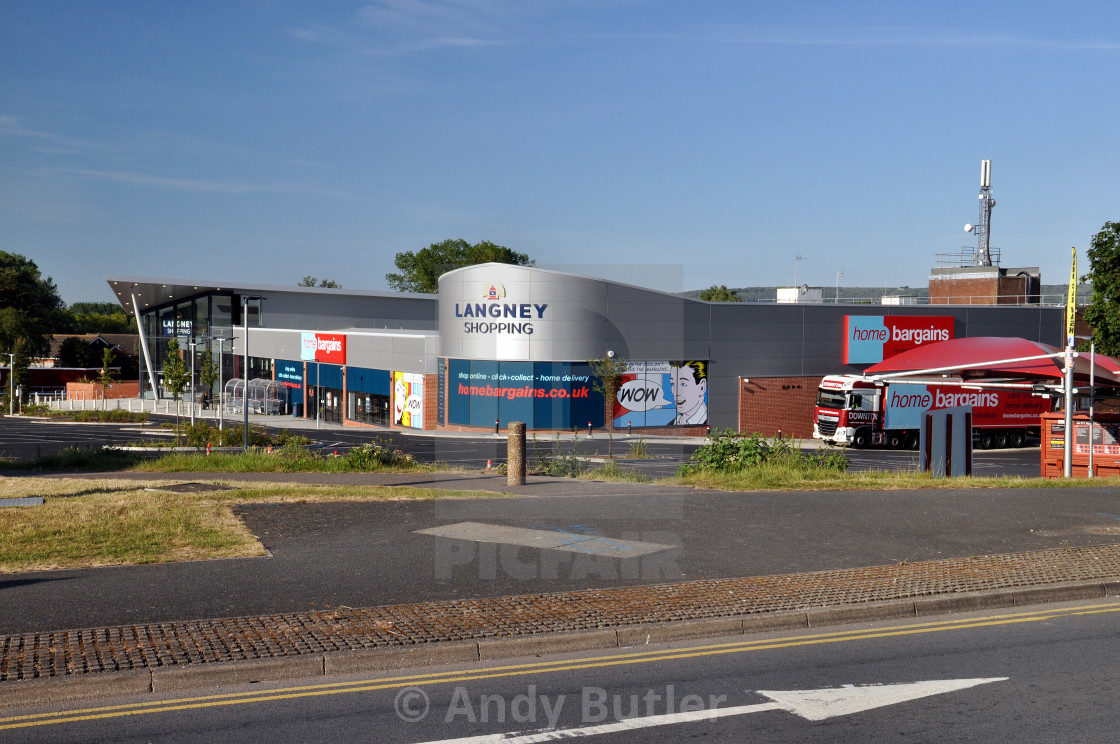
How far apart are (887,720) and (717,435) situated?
51.7 ft

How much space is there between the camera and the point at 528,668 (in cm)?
760

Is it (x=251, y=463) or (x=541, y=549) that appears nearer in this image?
(x=541, y=549)

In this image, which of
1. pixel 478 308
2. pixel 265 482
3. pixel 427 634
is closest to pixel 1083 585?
pixel 427 634

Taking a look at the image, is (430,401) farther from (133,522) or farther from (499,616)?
(499,616)

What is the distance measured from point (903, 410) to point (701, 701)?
4097 cm

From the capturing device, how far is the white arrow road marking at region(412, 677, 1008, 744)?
6195 mm

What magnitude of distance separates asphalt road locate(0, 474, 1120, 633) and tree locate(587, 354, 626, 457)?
103ft

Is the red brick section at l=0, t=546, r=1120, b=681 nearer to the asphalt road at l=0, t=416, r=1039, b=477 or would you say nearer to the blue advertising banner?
the asphalt road at l=0, t=416, r=1039, b=477

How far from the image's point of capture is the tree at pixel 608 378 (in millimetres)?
48750

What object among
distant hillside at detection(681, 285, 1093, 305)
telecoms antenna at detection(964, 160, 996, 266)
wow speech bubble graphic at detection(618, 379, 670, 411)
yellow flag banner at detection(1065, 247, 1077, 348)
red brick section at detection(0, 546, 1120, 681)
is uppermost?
telecoms antenna at detection(964, 160, 996, 266)

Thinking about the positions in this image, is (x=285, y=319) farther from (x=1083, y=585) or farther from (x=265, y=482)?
(x=1083, y=585)

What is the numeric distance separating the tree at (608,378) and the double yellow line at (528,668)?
38.9m

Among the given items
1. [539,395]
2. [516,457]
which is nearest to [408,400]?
[539,395]

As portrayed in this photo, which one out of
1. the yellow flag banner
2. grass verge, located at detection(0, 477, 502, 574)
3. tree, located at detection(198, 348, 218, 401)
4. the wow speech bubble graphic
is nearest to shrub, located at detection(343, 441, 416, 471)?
grass verge, located at detection(0, 477, 502, 574)
